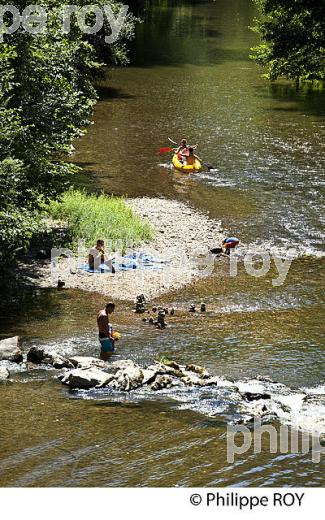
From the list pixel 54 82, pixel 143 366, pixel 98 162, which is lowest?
pixel 143 366

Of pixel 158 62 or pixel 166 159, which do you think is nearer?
pixel 166 159

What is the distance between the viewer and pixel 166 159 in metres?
41.7

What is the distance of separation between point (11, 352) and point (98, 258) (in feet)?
23.0

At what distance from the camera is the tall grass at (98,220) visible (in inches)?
1166

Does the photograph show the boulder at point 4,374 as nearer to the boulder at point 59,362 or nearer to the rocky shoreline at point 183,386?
the rocky shoreline at point 183,386

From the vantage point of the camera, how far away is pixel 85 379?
18828mm

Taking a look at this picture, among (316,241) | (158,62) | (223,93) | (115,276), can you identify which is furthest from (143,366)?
(158,62)

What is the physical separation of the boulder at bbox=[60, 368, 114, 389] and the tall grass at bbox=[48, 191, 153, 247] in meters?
10.2

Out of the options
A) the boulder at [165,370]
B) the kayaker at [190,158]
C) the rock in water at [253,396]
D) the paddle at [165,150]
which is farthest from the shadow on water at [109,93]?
the rock in water at [253,396]

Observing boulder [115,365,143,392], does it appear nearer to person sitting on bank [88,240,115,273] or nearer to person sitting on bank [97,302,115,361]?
person sitting on bank [97,302,115,361]

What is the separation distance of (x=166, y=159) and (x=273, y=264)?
46.2ft

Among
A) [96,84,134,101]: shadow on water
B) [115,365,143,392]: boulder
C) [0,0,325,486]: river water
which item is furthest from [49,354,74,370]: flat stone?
[96,84,134,101]: shadow on water

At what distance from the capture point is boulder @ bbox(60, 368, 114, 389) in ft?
61.8

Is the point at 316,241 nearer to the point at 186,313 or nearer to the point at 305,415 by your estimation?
the point at 186,313
